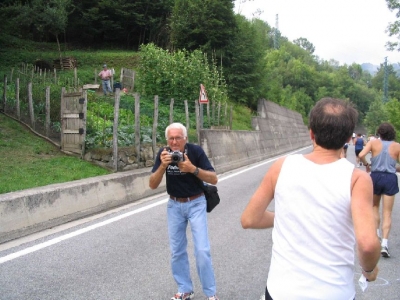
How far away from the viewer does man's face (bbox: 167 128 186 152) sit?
15.0ft

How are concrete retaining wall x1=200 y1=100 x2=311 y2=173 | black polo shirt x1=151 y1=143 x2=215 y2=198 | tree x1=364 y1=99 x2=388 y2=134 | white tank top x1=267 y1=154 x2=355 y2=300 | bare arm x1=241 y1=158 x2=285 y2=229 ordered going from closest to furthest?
white tank top x1=267 y1=154 x2=355 y2=300
bare arm x1=241 y1=158 x2=285 y2=229
black polo shirt x1=151 y1=143 x2=215 y2=198
concrete retaining wall x1=200 y1=100 x2=311 y2=173
tree x1=364 y1=99 x2=388 y2=134

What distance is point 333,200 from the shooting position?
217cm

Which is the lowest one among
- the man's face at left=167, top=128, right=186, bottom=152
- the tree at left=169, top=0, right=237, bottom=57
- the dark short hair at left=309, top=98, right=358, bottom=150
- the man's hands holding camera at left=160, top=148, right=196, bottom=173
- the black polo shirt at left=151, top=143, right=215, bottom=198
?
the black polo shirt at left=151, top=143, right=215, bottom=198

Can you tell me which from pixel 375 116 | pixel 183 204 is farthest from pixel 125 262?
pixel 375 116

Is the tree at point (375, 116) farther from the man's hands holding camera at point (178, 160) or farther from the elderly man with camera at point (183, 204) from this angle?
the man's hands holding camera at point (178, 160)

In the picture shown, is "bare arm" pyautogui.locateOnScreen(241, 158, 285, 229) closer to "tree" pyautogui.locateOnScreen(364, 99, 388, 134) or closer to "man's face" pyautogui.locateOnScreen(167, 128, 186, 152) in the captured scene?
"man's face" pyautogui.locateOnScreen(167, 128, 186, 152)

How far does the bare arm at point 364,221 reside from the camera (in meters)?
2.06

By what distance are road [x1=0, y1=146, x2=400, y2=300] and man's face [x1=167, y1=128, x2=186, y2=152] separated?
5.24ft

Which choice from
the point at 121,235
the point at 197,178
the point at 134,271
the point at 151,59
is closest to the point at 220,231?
the point at 121,235

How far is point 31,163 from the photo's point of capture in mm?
11008

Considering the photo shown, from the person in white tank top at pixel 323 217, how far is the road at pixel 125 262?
8.55ft

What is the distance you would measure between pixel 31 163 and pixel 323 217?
395 inches

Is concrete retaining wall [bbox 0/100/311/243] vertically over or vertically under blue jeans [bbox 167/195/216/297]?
under

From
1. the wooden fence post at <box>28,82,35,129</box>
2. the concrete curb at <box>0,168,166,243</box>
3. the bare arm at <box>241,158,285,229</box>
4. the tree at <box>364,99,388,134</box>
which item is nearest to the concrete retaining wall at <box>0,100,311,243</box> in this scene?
the concrete curb at <box>0,168,166,243</box>
